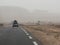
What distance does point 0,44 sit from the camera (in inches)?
658

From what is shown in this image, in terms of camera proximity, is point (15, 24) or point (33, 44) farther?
point (15, 24)

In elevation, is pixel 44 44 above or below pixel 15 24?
above

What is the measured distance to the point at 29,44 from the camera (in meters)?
16.8

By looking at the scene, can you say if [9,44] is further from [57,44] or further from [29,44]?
[57,44]

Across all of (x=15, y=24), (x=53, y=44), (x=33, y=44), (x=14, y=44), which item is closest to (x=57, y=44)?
(x=53, y=44)

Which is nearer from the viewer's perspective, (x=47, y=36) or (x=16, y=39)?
(x=16, y=39)

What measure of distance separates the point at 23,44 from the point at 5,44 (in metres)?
1.10

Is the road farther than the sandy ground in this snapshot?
No

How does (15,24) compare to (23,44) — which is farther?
(15,24)

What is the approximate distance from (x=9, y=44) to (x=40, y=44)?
197 centimetres

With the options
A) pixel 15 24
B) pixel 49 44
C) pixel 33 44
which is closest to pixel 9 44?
pixel 33 44

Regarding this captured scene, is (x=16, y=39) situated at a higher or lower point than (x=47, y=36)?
higher

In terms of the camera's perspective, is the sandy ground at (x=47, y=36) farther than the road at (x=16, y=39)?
Yes

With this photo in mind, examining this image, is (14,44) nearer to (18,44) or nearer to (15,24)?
(18,44)
